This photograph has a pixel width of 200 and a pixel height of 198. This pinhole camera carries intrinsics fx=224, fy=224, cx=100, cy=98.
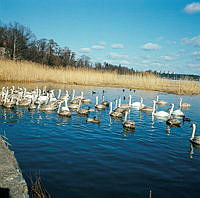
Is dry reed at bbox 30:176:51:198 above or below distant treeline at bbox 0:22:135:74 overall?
below

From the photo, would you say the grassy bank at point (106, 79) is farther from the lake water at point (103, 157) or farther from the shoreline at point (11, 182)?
the shoreline at point (11, 182)

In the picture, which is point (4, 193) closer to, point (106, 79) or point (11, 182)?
point (11, 182)

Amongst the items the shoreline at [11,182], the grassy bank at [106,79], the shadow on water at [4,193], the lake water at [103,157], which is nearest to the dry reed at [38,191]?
the lake water at [103,157]

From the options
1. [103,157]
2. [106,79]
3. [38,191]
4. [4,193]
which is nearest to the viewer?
[4,193]

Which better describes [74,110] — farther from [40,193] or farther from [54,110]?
[40,193]

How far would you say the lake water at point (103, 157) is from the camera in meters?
5.25

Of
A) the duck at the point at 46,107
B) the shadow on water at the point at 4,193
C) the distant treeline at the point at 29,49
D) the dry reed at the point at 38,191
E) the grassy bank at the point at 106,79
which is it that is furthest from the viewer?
the distant treeline at the point at 29,49

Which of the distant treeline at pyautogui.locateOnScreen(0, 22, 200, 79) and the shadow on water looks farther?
the distant treeline at pyautogui.locateOnScreen(0, 22, 200, 79)

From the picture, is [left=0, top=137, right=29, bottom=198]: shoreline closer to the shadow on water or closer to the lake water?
the shadow on water

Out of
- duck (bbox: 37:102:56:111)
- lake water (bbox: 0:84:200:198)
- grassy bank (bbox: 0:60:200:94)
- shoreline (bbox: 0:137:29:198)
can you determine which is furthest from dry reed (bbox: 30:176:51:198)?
grassy bank (bbox: 0:60:200:94)

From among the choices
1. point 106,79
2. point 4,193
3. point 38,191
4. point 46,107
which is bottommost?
point 38,191

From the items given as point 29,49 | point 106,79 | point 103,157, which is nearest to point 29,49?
point 29,49

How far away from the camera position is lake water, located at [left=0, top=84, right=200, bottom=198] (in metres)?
5.25

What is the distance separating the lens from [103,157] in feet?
23.0
